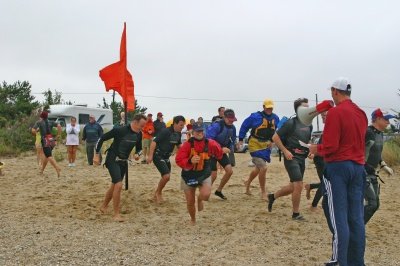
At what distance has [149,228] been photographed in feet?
22.1

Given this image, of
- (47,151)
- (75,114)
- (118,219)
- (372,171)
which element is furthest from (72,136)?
(75,114)

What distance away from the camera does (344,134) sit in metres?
4.38

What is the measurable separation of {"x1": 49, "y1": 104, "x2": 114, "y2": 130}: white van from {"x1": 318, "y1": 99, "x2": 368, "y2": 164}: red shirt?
21926 mm

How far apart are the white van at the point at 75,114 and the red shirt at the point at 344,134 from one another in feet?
71.9

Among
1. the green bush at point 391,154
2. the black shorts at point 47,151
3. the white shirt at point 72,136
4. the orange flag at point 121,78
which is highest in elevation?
the orange flag at point 121,78

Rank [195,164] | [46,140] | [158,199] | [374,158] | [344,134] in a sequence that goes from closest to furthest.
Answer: [344,134] → [374,158] → [195,164] → [158,199] → [46,140]

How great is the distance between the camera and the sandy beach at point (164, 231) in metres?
5.28

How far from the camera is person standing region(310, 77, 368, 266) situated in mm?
4336

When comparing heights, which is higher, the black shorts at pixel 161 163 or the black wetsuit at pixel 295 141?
the black wetsuit at pixel 295 141

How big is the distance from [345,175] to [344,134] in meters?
0.39

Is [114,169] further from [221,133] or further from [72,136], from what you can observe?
[72,136]

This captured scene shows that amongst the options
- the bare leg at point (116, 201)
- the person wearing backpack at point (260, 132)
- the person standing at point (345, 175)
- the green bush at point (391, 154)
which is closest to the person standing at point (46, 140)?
the bare leg at point (116, 201)

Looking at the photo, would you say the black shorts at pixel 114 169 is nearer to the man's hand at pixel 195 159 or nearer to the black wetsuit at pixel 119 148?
the black wetsuit at pixel 119 148

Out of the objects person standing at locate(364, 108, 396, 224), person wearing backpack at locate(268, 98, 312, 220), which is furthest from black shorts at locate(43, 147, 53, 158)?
person standing at locate(364, 108, 396, 224)
